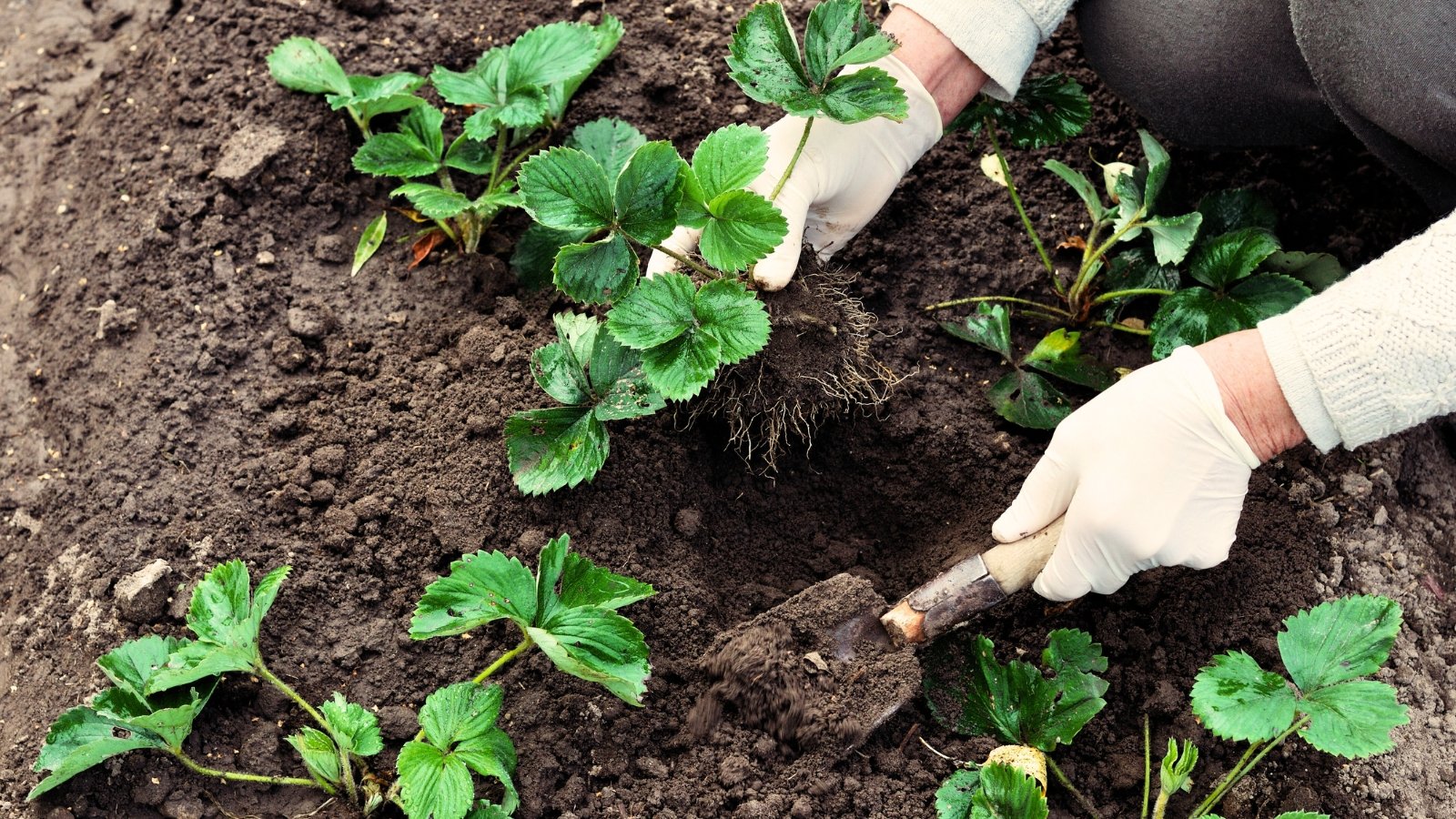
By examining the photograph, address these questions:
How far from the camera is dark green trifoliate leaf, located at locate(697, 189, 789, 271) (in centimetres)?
166

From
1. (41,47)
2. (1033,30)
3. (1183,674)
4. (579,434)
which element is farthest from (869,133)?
(41,47)

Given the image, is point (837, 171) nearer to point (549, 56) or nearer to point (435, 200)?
point (549, 56)

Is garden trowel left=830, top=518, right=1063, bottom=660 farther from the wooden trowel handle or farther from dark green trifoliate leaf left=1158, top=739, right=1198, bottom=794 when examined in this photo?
dark green trifoliate leaf left=1158, top=739, right=1198, bottom=794

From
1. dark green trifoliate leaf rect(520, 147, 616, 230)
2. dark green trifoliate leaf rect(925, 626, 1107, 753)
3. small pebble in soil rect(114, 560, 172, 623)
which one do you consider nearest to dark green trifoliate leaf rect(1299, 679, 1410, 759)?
dark green trifoliate leaf rect(925, 626, 1107, 753)

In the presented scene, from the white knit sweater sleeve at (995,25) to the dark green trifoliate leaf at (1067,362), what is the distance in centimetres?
49

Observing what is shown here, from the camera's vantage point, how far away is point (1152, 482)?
5.94 ft

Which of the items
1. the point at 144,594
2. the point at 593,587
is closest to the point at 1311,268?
the point at 593,587

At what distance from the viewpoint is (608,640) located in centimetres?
A: 155

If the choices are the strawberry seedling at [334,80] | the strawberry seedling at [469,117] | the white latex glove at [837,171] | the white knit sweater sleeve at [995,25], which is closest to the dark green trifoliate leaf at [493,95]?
the strawberry seedling at [469,117]

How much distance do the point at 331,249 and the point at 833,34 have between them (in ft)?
3.65

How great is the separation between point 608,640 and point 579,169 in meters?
0.69

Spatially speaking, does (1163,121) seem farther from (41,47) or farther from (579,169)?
(41,47)

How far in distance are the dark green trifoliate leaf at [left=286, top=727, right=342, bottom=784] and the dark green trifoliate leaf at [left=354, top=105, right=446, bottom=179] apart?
1.05 m

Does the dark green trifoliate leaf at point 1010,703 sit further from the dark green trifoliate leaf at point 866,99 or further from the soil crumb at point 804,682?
the dark green trifoliate leaf at point 866,99
